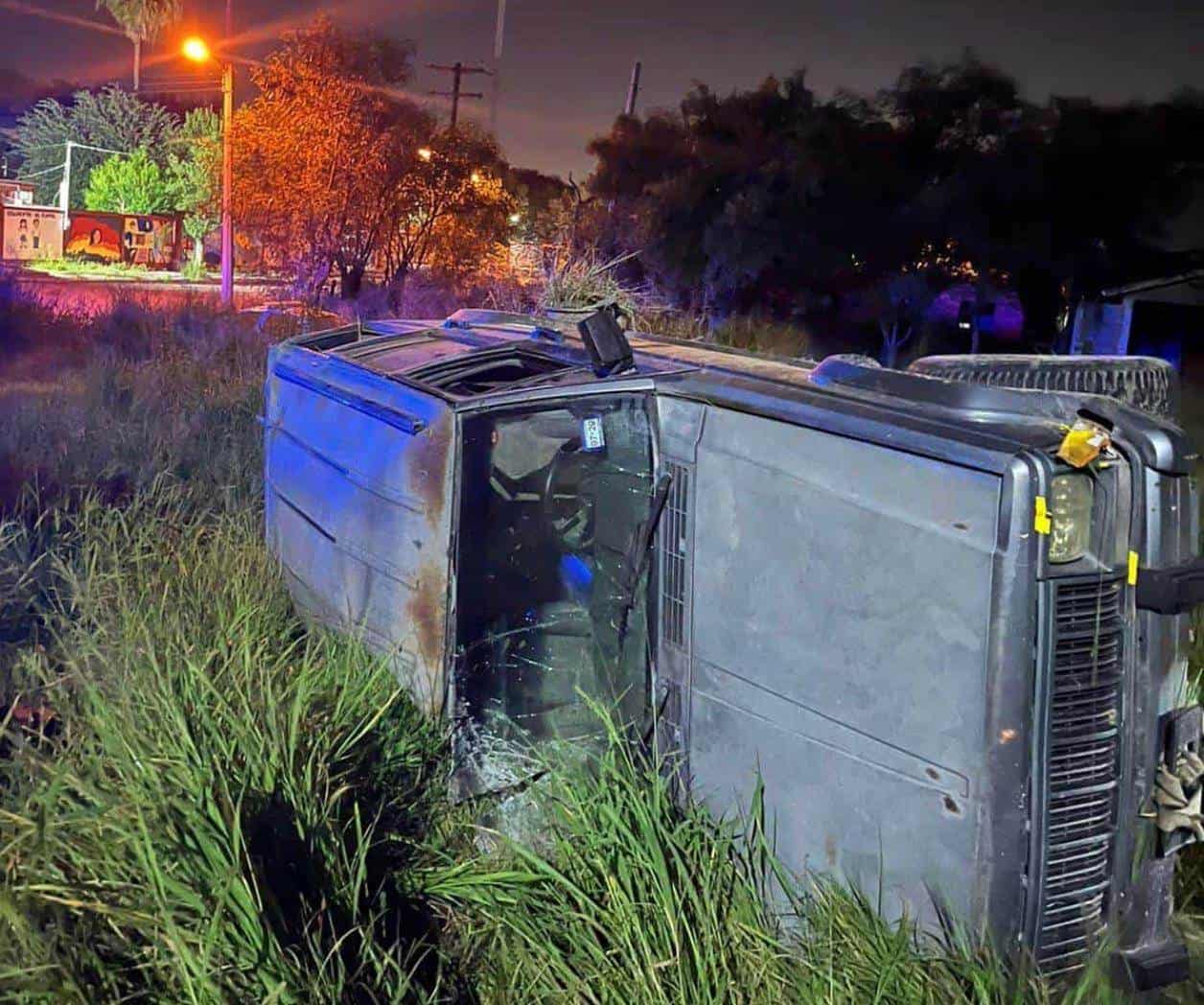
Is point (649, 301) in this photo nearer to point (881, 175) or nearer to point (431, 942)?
point (881, 175)

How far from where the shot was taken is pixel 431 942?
344cm

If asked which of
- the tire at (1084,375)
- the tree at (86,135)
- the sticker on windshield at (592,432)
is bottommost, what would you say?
the sticker on windshield at (592,432)

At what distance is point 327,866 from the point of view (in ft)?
10.7

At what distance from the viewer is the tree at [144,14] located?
47812mm

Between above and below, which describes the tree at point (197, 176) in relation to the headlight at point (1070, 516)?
above

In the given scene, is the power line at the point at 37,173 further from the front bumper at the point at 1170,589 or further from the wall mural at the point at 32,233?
the front bumper at the point at 1170,589

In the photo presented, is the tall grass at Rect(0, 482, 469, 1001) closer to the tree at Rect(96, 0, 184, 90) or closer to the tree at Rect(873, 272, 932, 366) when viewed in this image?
the tree at Rect(873, 272, 932, 366)

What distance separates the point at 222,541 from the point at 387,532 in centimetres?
168

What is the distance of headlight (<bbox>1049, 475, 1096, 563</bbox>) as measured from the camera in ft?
8.87

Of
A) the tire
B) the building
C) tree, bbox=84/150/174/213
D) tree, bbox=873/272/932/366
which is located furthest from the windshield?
tree, bbox=84/150/174/213

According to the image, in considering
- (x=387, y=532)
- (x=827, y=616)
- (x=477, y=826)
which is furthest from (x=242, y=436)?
(x=827, y=616)

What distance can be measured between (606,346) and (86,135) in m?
72.2

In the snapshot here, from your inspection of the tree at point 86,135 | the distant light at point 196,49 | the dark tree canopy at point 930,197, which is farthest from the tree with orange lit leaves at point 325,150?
the tree at point 86,135

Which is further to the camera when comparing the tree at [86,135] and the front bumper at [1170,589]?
the tree at [86,135]
